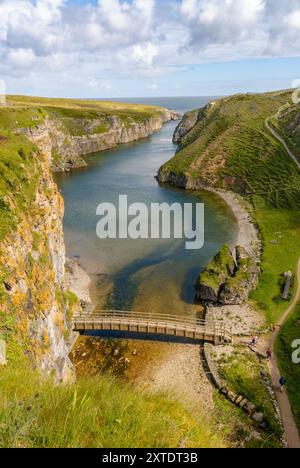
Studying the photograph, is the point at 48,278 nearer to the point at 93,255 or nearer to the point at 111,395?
the point at 111,395

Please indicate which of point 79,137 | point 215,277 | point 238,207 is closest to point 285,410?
point 215,277

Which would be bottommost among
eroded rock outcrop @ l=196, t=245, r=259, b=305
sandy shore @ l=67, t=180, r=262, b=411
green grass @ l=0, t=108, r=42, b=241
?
sandy shore @ l=67, t=180, r=262, b=411

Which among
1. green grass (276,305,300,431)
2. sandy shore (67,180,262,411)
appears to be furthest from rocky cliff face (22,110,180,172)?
green grass (276,305,300,431)

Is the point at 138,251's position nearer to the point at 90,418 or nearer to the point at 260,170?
the point at 90,418

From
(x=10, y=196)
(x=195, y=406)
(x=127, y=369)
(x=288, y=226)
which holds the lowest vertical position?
(x=127, y=369)

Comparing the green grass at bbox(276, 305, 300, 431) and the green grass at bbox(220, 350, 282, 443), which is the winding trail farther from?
the green grass at bbox(220, 350, 282, 443)
